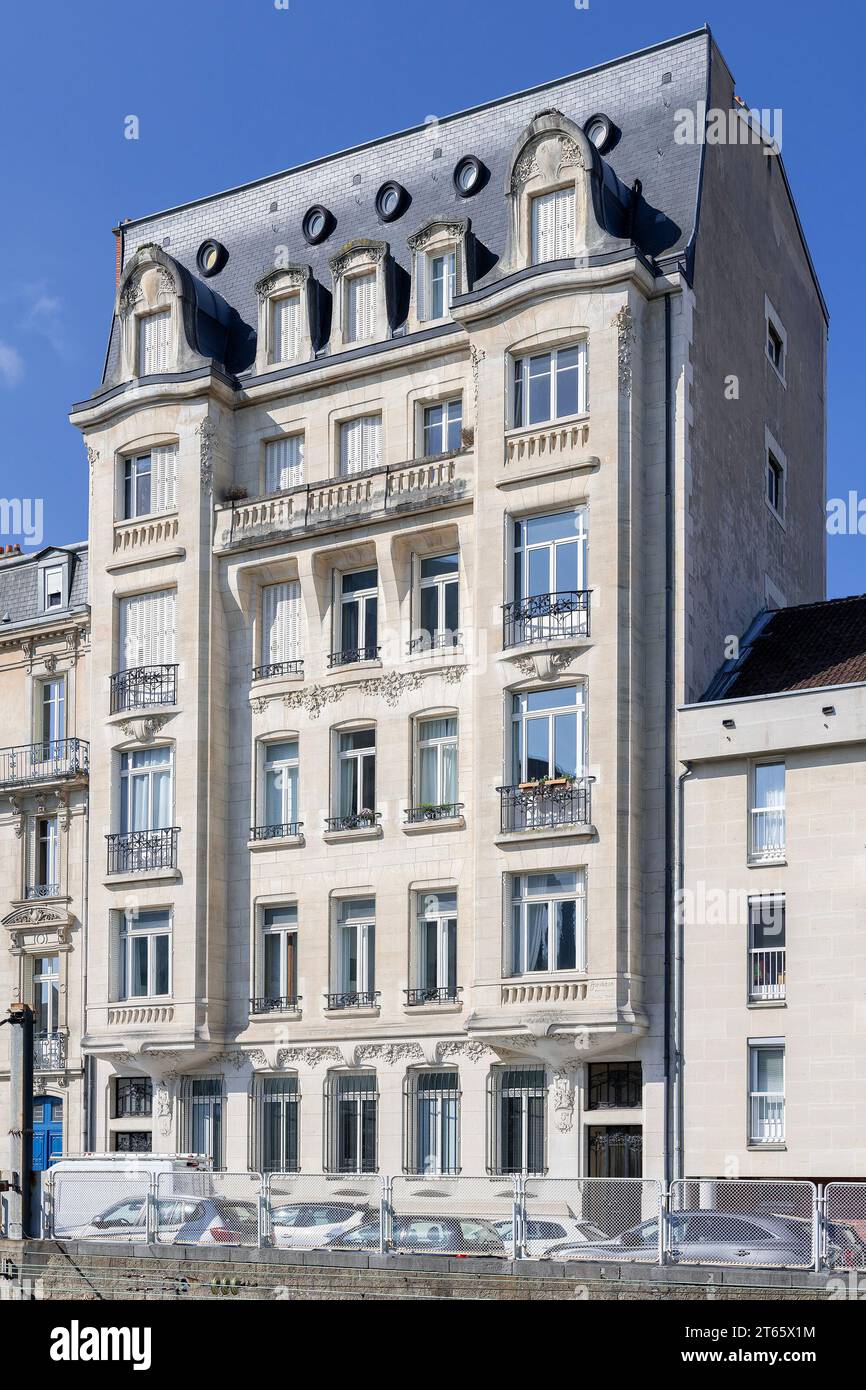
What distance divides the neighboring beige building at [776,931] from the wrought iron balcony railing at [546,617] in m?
2.65

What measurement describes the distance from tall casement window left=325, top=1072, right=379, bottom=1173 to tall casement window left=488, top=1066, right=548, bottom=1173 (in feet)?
8.70

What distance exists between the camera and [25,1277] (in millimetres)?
30328

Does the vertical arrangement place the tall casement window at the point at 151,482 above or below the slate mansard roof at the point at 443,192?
below

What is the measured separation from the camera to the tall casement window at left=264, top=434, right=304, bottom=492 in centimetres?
4225

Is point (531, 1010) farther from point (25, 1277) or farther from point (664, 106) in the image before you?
point (664, 106)

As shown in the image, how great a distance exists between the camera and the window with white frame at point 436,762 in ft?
127

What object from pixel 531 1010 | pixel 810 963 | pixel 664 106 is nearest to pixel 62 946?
pixel 531 1010

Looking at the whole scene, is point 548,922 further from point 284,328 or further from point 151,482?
point 284,328

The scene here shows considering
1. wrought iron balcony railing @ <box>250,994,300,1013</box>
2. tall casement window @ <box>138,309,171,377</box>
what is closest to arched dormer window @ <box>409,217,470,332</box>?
tall casement window @ <box>138,309,171,377</box>

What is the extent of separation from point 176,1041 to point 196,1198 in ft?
32.4

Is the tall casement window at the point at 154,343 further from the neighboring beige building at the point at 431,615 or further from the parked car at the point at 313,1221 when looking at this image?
the parked car at the point at 313,1221

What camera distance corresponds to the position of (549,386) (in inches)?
1497

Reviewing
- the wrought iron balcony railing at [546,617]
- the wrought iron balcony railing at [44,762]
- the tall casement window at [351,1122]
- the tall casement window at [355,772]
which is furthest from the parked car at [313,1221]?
the wrought iron balcony railing at [44,762]
